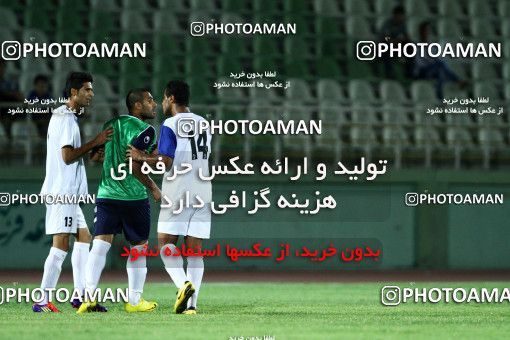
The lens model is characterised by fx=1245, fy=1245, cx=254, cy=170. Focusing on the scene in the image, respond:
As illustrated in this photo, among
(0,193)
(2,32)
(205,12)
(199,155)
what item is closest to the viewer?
(199,155)

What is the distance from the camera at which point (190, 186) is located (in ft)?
33.3

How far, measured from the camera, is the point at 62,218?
1025 cm

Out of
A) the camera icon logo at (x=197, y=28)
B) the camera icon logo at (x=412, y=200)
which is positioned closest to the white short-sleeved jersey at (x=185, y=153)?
the camera icon logo at (x=197, y=28)

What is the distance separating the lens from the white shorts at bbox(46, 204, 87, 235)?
1024cm

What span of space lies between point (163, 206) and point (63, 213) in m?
0.85

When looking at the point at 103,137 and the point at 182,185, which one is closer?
the point at 103,137

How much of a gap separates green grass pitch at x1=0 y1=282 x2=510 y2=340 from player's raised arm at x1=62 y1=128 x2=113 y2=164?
127 cm

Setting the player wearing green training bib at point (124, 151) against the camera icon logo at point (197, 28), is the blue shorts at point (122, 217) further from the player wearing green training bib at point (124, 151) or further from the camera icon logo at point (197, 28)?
the camera icon logo at point (197, 28)

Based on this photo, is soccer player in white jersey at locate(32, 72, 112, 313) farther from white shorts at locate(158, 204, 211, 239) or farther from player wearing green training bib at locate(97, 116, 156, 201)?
white shorts at locate(158, 204, 211, 239)

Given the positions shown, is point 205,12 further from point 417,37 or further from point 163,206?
point 163,206

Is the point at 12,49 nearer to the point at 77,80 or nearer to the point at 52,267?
the point at 77,80

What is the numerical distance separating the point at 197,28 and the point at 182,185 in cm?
667

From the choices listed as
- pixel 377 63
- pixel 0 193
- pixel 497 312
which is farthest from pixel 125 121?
pixel 377 63

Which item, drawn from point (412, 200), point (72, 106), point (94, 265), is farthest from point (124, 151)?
point (412, 200)
